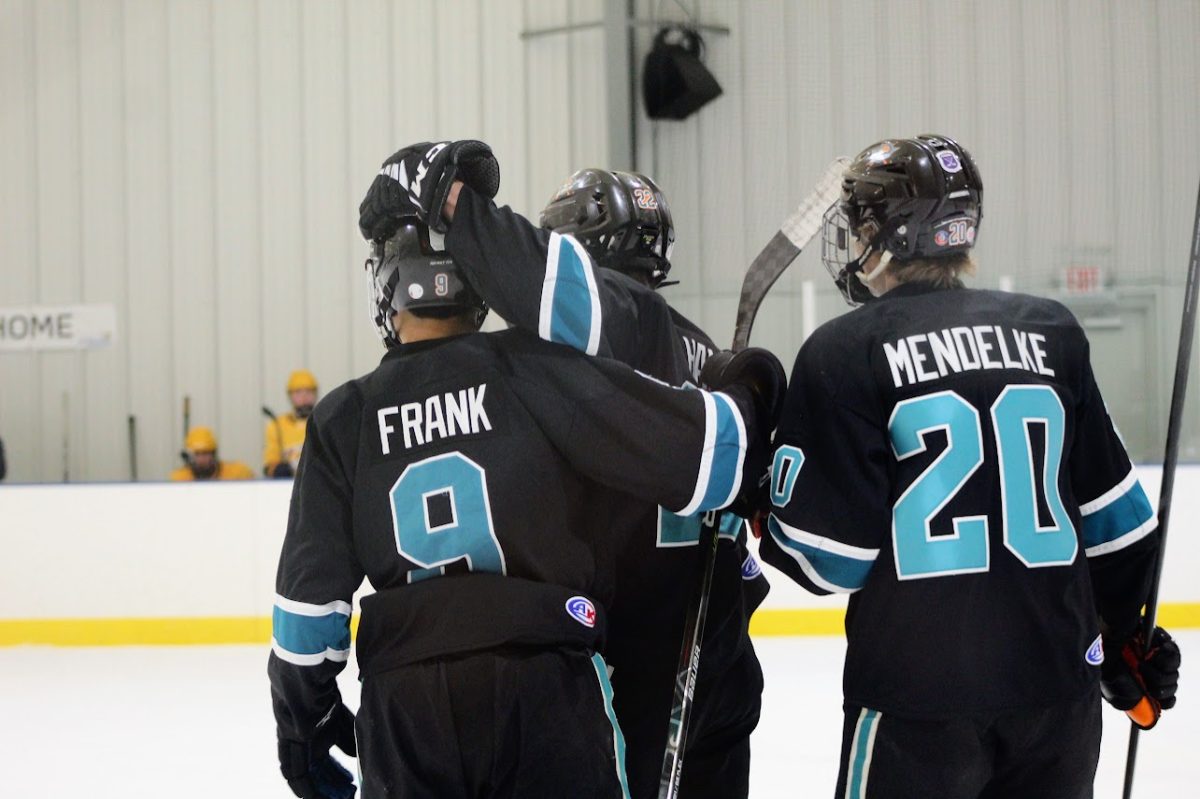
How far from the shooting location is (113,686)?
16.8 feet

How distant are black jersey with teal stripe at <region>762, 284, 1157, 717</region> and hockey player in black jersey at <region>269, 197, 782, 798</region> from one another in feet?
0.36

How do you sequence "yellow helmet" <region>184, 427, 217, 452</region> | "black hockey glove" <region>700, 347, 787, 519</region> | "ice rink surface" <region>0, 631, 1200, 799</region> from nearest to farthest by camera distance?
"black hockey glove" <region>700, 347, 787, 519</region> < "ice rink surface" <region>0, 631, 1200, 799</region> < "yellow helmet" <region>184, 427, 217, 452</region>

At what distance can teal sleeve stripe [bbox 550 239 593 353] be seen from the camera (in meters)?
1.56

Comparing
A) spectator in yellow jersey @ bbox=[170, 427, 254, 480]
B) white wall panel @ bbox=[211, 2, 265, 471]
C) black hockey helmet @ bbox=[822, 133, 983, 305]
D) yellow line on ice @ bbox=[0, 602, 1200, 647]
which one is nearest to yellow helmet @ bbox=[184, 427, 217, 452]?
spectator in yellow jersey @ bbox=[170, 427, 254, 480]

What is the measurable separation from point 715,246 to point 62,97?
4.57m

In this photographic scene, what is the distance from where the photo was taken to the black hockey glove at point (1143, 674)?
1.88m

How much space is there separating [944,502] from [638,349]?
1.60 feet

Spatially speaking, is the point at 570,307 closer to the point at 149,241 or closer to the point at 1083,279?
the point at 1083,279

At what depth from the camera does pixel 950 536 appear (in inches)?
62.4

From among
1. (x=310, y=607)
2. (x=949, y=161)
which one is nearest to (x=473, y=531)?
(x=310, y=607)

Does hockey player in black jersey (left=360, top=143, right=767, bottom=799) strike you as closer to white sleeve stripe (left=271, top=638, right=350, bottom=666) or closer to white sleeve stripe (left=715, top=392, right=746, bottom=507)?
white sleeve stripe (left=715, top=392, right=746, bottom=507)

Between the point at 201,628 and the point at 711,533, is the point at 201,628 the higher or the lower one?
the lower one

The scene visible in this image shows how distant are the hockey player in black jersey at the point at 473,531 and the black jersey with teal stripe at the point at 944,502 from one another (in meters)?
0.11

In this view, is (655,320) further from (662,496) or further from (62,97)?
(62,97)
